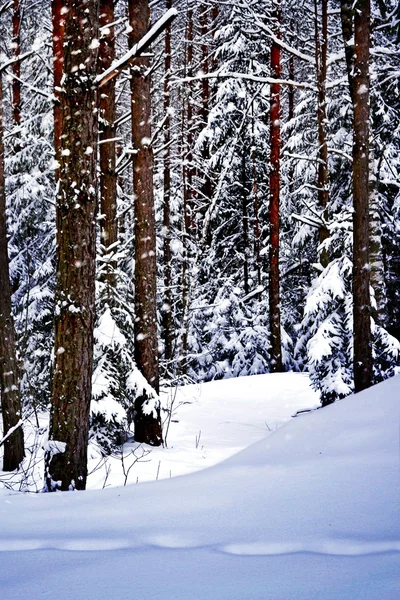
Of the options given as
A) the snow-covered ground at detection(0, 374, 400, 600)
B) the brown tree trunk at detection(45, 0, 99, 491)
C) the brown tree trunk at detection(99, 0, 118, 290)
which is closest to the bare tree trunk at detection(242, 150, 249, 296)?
the brown tree trunk at detection(99, 0, 118, 290)

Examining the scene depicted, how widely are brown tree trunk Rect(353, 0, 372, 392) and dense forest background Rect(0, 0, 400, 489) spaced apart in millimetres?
72

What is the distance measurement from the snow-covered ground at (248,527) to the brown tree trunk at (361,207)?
3352mm

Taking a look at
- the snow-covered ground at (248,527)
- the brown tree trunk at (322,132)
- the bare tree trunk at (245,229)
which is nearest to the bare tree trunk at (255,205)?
the bare tree trunk at (245,229)

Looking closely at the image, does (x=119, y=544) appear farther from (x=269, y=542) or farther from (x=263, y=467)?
(x=263, y=467)

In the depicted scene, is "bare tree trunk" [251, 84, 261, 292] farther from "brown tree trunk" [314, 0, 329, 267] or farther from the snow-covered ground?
the snow-covered ground

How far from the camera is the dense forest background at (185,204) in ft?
15.4

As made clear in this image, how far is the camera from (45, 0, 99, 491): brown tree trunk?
4473mm

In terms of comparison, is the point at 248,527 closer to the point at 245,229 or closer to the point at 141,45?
the point at 141,45

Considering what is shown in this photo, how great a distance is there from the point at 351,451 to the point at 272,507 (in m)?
0.86

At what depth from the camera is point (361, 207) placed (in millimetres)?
7371

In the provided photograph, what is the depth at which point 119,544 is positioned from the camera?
242cm

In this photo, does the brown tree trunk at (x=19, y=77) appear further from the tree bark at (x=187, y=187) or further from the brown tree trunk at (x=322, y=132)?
the brown tree trunk at (x=322, y=132)

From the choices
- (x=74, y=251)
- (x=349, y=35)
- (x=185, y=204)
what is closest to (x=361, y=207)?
(x=349, y=35)

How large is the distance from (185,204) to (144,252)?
943 cm
